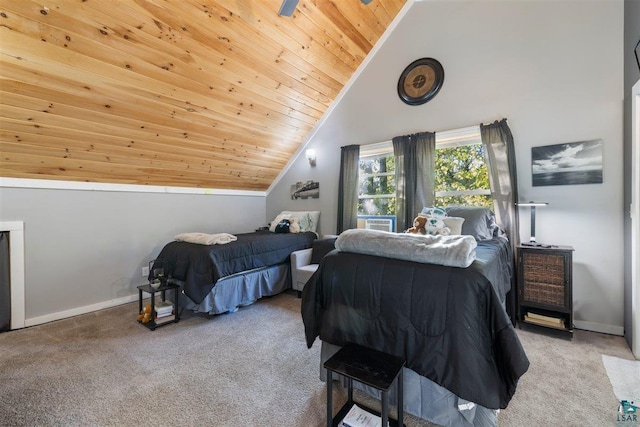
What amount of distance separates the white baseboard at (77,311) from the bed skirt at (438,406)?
10.8 ft

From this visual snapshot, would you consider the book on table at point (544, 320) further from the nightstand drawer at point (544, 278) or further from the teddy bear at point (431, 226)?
the teddy bear at point (431, 226)

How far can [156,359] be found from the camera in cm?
201

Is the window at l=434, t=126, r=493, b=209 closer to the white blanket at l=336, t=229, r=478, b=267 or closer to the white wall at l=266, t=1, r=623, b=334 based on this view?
the white wall at l=266, t=1, r=623, b=334

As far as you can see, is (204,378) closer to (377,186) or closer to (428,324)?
(428,324)

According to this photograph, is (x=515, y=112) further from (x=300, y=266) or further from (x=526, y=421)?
(x=300, y=266)

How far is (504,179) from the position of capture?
8.89ft

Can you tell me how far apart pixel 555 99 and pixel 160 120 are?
3.86m

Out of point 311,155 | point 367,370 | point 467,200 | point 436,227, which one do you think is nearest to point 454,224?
point 436,227

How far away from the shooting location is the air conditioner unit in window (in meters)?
3.53

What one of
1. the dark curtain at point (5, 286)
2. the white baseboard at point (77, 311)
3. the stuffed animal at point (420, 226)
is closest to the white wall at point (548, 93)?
the stuffed animal at point (420, 226)

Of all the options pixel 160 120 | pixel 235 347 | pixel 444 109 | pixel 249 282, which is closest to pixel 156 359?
pixel 235 347

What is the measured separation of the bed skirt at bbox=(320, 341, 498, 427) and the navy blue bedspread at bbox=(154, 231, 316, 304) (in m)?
1.94

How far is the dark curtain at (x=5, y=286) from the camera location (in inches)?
97.6

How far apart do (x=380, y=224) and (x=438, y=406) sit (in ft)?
7.93
